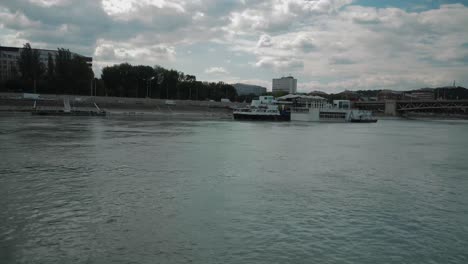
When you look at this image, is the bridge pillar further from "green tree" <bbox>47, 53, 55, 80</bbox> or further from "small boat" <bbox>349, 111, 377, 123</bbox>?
"green tree" <bbox>47, 53, 55, 80</bbox>

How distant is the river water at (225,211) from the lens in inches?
343

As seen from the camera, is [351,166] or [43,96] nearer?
[351,166]

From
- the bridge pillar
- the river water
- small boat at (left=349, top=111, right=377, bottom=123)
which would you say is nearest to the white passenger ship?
small boat at (left=349, top=111, right=377, bottom=123)

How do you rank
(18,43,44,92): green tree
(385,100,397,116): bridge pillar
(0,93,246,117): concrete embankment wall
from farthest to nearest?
(385,100,397,116): bridge pillar
(18,43,44,92): green tree
(0,93,246,117): concrete embankment wall

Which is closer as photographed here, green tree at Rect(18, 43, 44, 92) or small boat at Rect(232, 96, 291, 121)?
small boat at Rect(232, 96, 291, 121)

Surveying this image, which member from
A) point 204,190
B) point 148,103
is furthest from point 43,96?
point 204,190

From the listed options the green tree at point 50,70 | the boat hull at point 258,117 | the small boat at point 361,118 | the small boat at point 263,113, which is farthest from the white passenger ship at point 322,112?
the green tree at point 50,70

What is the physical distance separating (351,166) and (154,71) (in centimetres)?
11351

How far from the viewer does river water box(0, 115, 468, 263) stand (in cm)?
871

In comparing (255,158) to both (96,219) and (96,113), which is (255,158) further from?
(96,113)

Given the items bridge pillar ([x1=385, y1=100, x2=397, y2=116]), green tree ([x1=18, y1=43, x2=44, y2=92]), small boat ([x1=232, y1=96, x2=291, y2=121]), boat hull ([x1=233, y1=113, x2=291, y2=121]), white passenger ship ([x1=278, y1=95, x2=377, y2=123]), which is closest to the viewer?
boat hull ([x1=233, y1=113, x2=291, y2=121])

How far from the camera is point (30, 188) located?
45.9 ft

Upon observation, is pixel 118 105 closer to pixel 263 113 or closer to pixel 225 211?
pixel 263 113

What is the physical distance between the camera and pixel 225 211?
1181cm
